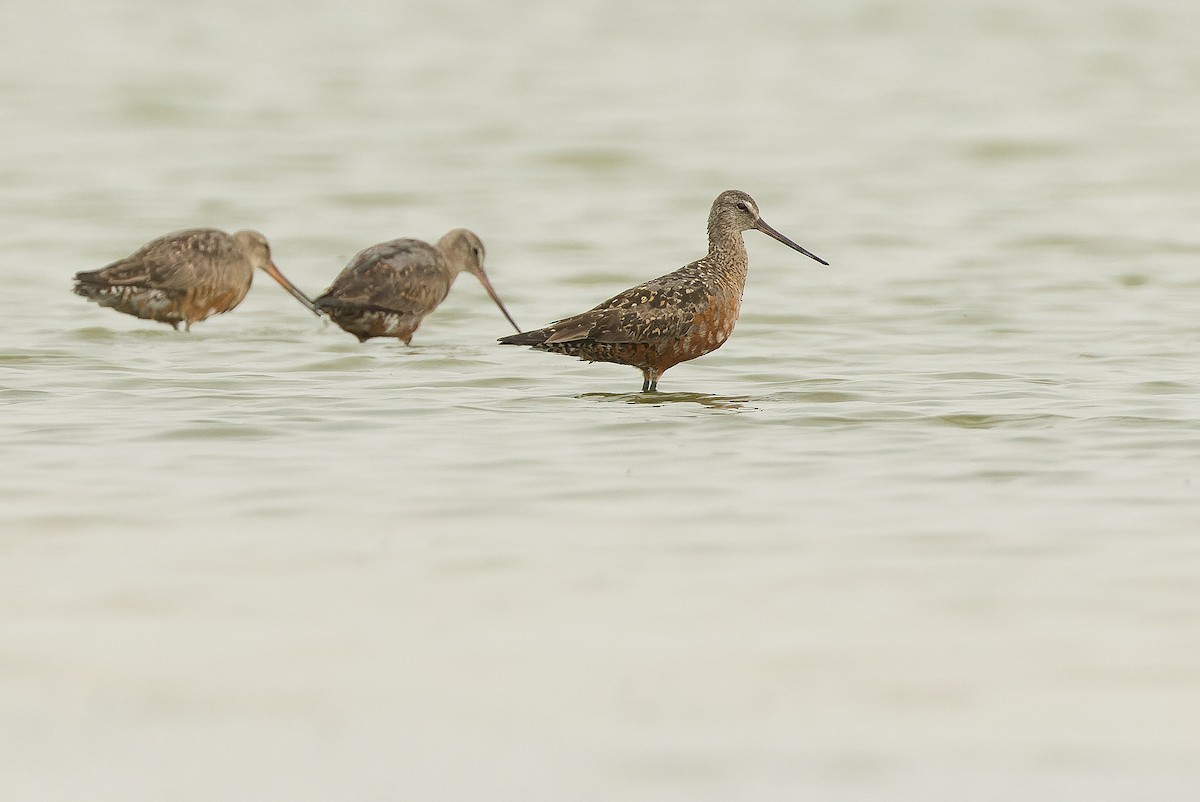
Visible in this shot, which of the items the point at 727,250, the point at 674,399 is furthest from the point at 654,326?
the point at 727,250

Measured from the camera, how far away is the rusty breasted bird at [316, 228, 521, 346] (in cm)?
1155

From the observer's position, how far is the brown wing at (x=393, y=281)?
11.5 metres

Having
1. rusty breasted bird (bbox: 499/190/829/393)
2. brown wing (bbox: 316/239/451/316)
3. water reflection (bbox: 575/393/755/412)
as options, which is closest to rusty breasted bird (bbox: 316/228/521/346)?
brown wing (bbox: 316/239/451/316)

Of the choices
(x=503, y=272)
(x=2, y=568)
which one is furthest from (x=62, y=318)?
(x=2, y=568)

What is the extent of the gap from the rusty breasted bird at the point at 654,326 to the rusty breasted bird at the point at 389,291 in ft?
6.99

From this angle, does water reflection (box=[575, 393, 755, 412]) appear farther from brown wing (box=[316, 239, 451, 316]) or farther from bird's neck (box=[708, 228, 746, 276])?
brown wing (box=[316, 239, 451, 316])

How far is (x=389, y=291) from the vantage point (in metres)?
11.6

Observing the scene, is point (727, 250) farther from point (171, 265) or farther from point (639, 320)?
point (171, 265)

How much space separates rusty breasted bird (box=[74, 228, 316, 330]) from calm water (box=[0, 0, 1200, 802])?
241 mm

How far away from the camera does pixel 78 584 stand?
571cm

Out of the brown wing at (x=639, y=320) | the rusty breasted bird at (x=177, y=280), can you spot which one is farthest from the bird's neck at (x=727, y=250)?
the rusty breasted bird at (x=177, y=280)

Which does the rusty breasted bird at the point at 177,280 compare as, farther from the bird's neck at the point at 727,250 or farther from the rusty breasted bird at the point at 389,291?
the bird's neck at the point at 727,250

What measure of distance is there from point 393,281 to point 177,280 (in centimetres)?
151

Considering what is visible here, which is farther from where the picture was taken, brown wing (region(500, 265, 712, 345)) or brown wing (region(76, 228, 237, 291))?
brown wing (region(76, 228, 237, 291))
